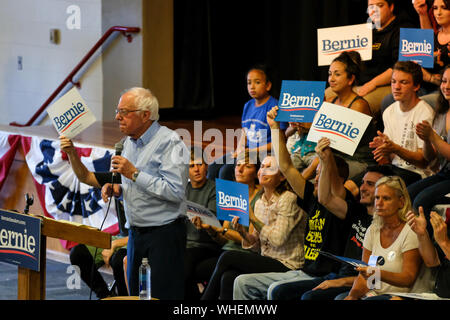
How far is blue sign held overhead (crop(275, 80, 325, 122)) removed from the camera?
4.51 metres

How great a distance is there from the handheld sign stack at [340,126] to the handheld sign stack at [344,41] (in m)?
0.82

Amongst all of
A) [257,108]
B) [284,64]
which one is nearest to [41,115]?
[284,64]

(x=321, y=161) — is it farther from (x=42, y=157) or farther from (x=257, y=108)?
(x=42, y=157)

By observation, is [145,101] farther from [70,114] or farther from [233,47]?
[233,47]

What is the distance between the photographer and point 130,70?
26.5ft

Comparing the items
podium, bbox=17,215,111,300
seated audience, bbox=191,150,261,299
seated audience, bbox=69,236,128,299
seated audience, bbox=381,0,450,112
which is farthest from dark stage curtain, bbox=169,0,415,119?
podium, bbox=17,215,111,300

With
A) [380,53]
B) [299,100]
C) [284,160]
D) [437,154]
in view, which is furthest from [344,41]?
[437,154]

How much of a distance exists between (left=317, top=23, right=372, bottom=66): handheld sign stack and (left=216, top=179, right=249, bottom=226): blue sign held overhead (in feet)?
3.45

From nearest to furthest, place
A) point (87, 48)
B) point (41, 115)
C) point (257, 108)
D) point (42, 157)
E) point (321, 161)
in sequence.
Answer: point (321, 161) → point (257, 108) → point (42, 157) → point (87, 48) → point (41, 115)

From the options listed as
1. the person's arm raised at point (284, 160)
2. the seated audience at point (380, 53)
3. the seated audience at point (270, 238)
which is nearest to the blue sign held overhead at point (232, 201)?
the seated audience at point (270, 238)

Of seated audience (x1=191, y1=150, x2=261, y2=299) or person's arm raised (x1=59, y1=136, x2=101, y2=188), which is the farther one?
seated audience (x1=191, y1=150, x2=261, y2=299)

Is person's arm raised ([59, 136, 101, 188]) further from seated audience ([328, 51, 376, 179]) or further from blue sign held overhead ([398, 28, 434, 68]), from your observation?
blue sign held overhead ([398, 28, 434, 68])
